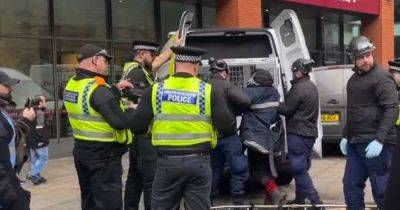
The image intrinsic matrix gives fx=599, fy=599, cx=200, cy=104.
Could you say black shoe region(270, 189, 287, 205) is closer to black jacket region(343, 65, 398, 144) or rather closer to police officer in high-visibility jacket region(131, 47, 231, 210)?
black jacket region(343, 65, 398, 144)

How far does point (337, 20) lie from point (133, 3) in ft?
34.4

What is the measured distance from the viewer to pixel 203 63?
24.9 ft

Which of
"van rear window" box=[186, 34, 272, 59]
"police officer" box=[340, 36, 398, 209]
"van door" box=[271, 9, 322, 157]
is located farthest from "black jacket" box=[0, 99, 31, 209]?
"van door" box=[271, 9, 322, 157]

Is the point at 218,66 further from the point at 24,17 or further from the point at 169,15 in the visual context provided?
the point at 169,15

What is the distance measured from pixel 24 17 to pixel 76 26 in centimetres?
132

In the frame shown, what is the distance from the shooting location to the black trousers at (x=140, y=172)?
6.09 meters

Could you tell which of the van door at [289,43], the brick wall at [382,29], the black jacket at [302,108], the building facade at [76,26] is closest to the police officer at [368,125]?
the black jacket at [302,108]

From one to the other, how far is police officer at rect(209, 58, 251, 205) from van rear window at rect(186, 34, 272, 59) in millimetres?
835

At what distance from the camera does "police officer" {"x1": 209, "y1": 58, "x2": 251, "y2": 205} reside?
654 centimetres

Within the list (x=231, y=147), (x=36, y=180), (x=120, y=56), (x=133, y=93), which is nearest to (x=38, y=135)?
(x=36, y=180)

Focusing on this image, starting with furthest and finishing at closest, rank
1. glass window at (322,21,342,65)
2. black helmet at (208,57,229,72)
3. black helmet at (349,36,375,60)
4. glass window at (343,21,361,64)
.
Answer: glass window at (343,21,361,64), glass window at (322,21,342,65), black helmet at (208,57,229,72), black helmet at (349,36,375,60)

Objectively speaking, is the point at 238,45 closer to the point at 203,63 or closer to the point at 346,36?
the point at 203,63

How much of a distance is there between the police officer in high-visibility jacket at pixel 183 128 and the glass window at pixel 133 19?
31.2 feet

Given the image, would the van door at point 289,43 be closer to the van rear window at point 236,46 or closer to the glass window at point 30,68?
the van rear window at point 236,46
